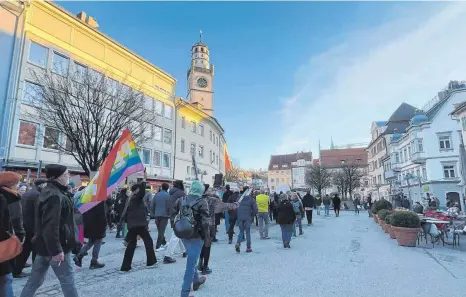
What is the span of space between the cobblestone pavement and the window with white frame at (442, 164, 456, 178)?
32353mm

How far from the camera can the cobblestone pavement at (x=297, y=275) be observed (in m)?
4.73

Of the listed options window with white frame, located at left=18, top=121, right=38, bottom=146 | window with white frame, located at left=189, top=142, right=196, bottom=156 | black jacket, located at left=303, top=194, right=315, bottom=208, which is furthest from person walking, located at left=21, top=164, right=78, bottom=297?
window with white frame, located at left=189, top=142, right=196, bottom=156

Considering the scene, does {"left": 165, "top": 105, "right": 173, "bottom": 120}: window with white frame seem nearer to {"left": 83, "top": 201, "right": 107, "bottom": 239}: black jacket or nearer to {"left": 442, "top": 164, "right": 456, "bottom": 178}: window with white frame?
{"left": 83, "top": 201, "right": 107, "bottom": 239}: black jacket

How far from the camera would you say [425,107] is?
45031 millimetres

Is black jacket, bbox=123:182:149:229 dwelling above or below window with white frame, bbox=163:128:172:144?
below

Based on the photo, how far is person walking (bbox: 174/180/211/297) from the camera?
4117mm

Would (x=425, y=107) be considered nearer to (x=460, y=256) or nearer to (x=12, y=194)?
(x=460, y=256)

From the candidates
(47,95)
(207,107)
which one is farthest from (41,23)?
(207,107)

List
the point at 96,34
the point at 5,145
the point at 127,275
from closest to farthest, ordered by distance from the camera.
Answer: the point at 127,275
the point at 5,145
the point at 96,34

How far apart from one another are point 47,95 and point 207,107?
3826cm

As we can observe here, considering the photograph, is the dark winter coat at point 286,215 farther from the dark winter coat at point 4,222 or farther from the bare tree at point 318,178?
the bare tree at point 318,178

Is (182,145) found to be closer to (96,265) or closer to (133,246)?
(96,265)

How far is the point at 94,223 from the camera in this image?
6.25 meters

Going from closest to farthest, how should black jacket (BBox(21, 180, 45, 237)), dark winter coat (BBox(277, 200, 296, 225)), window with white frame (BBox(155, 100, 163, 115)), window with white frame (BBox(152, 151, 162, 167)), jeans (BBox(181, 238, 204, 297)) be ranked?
jeans (BBox(181, 238, 204, 297))
black jacket (BBox(21, 180, 45, 237))
dark winter coat (BBox(277, 200, 296, 225))
window with white frame (BBox(152, 151, 162, 167))
window with white frame (BBox(155, 100, 163, 115))
